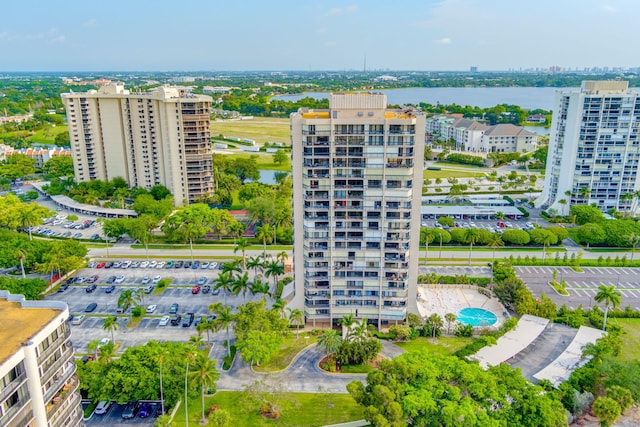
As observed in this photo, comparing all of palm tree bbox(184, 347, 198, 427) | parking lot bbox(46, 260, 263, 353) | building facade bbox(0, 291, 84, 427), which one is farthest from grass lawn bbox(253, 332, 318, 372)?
building facade bbox(0, 291, 84, 427)

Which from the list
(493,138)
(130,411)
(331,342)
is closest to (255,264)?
(331,342)

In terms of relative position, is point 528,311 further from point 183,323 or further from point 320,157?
point 183,323

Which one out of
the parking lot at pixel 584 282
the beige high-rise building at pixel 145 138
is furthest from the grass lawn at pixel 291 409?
the beige high-rise building at pixel 145 138

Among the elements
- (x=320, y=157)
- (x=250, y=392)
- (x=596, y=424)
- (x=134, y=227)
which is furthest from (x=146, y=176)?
(x=596, y=424)

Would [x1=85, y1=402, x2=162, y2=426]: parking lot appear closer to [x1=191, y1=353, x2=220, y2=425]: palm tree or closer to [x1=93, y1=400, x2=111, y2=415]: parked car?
[x1=93, y1=400, x2=111, y2=415]: parked car

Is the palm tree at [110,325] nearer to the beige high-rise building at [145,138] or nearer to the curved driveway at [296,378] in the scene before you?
the curved driveway at [296,378]
